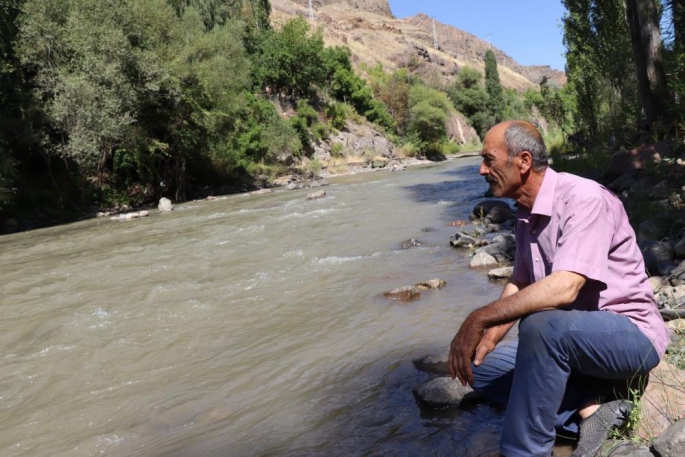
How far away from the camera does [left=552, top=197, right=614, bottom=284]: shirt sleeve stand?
2.06m

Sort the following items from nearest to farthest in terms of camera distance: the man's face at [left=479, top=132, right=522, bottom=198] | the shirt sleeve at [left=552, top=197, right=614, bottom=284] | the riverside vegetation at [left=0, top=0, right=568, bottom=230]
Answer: the shirt sleeve at [left=552, top=197, right=614, bottom=284]
the man's face at [left=479, top=132, right=522, bottom=198]
the riverside vegetation at [left=0, top=0, right=568, bottom=230]

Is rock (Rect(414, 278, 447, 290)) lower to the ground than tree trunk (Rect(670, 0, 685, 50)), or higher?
lower

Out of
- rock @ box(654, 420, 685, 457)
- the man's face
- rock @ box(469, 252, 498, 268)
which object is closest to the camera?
rock @ box(654, 420, 685, 457)

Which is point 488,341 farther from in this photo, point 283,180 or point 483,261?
point 283,180

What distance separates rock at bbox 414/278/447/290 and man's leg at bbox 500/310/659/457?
395 centimetres

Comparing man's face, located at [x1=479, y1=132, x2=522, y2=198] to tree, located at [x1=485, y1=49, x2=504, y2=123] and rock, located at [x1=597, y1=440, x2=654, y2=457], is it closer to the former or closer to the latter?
rock, located at [x1=597, y1=440, x2=654, y2=457]

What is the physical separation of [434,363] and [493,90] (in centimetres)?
7766

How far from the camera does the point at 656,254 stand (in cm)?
525

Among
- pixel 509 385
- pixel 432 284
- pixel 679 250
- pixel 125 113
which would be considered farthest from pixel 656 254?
pixel 125 113

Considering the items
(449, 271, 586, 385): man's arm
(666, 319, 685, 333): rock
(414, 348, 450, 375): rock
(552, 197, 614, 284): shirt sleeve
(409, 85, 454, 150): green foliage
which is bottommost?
(414, 348, 450, 375): rock

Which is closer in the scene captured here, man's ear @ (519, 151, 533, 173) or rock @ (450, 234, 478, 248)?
man's ear @ (519, 151, 533, 173)

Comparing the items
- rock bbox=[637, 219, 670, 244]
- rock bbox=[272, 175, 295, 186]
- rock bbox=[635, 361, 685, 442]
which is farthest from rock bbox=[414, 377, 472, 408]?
rock bbox=[272, 175, 295, 186]

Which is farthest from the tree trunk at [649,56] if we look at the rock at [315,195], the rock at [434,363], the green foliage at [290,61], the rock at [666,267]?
the green foliage at [290,61]

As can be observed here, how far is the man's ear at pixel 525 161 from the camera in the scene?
232cm
